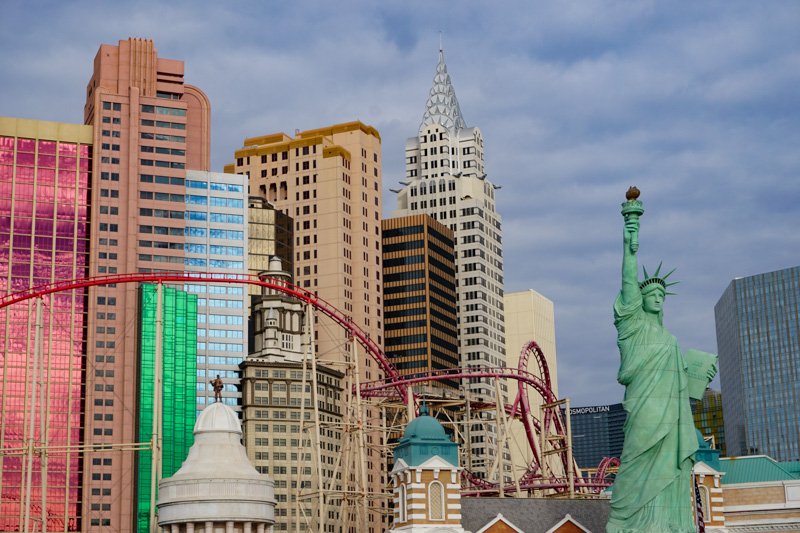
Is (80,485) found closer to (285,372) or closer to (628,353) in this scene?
(285,372)

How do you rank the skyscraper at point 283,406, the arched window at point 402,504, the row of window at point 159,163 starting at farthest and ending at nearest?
the row of window at point 159,163
the skyscraper at point 283,406
the arched window at point 402,504

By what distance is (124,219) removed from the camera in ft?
585

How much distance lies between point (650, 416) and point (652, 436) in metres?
1.27

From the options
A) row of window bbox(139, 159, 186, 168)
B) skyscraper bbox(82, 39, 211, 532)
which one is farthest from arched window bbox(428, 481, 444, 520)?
row of window bbox(139, 159, 186, 168)

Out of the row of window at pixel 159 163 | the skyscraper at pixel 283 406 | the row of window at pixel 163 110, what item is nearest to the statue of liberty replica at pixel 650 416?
the skyscraper at pixel 283 406

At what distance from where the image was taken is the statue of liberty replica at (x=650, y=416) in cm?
8306

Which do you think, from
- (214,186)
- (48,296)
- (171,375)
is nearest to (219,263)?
(214,186)

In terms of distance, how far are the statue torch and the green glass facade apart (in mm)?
93780

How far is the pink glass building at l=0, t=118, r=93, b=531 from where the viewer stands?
547ft

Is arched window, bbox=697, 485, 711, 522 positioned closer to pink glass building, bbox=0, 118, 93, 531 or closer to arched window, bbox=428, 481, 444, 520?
arched window, bbox=428, 481, 444, 520

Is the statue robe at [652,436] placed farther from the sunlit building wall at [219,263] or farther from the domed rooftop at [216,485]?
the sunlit building wall at [219,263]

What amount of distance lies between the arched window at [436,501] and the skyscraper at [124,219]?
294 ft

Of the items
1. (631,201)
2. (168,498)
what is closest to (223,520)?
(168,498)

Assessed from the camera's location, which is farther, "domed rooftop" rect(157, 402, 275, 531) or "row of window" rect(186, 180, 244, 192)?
"row of window" rect(186, 180, 244, 192)
